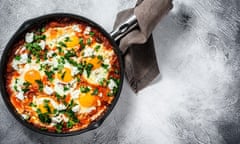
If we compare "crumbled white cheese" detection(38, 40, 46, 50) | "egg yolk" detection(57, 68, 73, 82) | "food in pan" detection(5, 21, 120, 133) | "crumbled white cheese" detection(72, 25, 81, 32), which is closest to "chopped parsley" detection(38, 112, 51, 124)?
"food in pan" detection(5, 21, 120, 133)

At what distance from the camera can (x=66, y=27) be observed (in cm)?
322

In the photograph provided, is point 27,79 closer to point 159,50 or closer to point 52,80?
point 52,80

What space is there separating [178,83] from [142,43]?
527mm

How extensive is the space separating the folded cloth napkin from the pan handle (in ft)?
0.11

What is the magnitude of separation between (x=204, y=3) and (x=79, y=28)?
994 mm

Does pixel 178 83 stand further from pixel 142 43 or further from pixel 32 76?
pixel 32 76

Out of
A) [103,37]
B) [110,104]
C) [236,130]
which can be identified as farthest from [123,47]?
[236,130]

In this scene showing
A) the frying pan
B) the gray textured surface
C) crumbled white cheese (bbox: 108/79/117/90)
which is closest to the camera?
the frying pan

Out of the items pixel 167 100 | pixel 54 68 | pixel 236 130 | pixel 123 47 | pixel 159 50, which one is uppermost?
pixel 54 68

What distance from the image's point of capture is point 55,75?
317 centimetres

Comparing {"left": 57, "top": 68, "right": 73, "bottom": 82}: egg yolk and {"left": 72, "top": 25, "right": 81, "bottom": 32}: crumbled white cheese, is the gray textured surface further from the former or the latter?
{"left": 57, "top": 68, "right": 73, "bottom": 82}: egg yolk

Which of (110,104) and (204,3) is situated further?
(204,3)

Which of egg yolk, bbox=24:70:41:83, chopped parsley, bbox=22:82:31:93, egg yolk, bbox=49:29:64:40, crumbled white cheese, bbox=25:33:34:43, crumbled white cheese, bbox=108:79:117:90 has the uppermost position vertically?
crumbled white cheese, bbox=25:33:34:43

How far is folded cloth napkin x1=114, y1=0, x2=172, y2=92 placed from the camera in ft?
10.4
